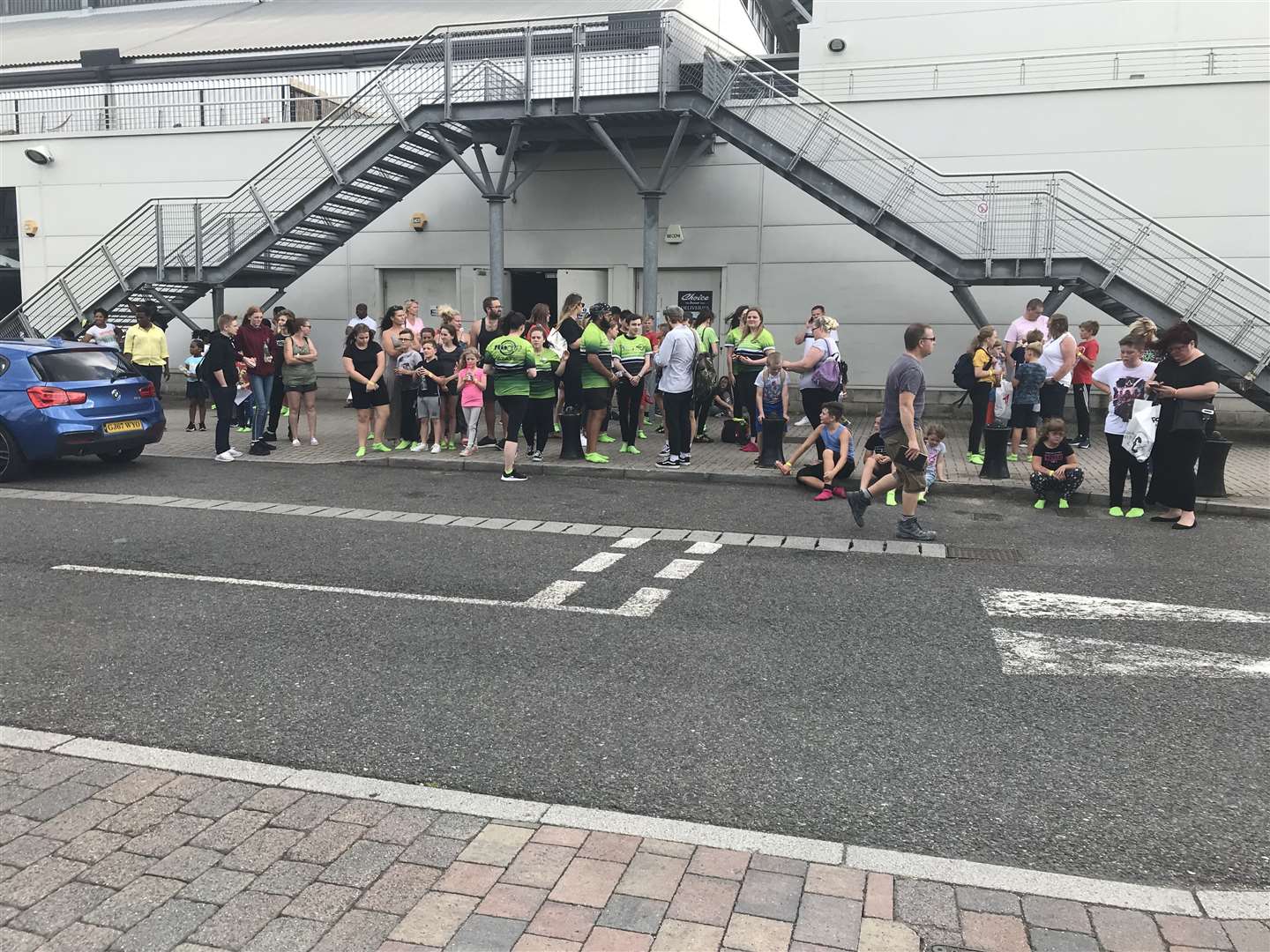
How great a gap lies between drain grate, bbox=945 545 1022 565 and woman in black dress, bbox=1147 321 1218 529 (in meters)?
2.19

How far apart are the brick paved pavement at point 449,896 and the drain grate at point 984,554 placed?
4.99 metres

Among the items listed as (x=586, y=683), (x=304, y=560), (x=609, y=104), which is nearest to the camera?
(x=586, y=683)

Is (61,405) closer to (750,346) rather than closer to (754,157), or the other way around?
(750,346)

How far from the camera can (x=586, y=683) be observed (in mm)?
5051

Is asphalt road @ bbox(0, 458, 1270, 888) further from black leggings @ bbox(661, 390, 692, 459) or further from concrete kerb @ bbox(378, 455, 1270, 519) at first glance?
black leggings @ bbox(661, 390, 692, 459)

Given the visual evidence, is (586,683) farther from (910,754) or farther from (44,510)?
(44,510)

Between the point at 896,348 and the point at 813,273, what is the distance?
190 centimetres

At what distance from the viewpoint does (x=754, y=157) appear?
609 inches

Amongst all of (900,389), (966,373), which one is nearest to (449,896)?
(900,389)

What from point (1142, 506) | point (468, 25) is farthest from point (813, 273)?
point (1142, 506)

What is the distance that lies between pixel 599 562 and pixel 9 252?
75.3 ft

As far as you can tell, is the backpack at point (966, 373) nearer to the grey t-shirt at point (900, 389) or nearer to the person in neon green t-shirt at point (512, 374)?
the grey t-shirt at point (900, 389)

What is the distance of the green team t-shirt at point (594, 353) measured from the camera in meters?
11.9

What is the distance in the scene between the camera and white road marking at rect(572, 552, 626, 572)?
295 inches
